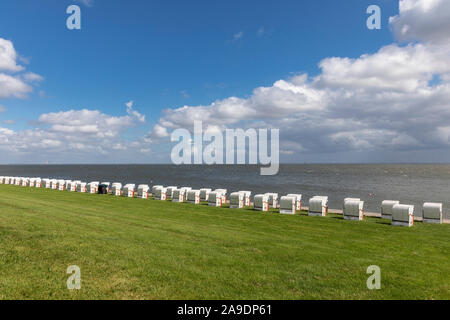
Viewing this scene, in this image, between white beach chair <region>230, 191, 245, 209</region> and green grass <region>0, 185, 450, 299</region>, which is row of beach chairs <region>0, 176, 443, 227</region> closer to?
white beach chair <region>230, 191, 245, 209</region>

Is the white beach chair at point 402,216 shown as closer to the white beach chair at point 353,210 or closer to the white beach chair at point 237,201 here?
the white beach chair at point 353,210

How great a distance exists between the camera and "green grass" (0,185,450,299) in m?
7.05

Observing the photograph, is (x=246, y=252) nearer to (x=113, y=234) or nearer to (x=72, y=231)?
(x=113, y=234)

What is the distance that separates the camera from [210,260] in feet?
30.3

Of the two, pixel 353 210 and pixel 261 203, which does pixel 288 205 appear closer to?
pixel 261 203

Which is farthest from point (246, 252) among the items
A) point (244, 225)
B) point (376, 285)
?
point (244, 225)

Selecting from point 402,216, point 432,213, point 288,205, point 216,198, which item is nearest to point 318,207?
point 288,205

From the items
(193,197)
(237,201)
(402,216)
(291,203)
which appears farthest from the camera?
(193,197)

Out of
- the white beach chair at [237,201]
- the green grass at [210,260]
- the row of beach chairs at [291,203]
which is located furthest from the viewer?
the white beach chair at [237,201]

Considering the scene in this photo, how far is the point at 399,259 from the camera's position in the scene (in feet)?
33.9

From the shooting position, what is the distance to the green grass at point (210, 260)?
705cm

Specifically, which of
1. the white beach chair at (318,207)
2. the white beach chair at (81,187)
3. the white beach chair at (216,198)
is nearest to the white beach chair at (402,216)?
the white beach chair at (318,207)

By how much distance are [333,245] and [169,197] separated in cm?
2140

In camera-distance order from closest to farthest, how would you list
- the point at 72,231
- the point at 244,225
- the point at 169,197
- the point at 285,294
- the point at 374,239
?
1. the point at 285,294
2. the point at 72,231
3. the point at 374,239
4. the point at 244,225
5. the point at 169,197
